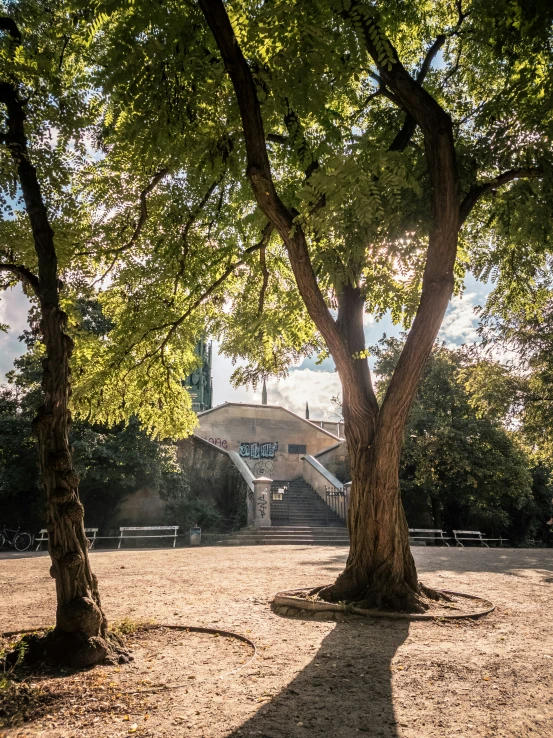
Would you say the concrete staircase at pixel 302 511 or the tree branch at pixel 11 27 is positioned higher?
the tree branch at pixel 11 27

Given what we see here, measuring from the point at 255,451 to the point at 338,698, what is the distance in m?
29.4

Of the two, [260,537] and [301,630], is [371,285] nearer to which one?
[301,630]

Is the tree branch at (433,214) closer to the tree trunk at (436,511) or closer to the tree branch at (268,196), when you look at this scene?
the tree branch at (268,196)

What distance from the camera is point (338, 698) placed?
3893 millimetres

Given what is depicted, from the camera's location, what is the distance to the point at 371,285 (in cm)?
768

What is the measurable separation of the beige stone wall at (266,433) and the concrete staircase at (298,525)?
2.89 meters

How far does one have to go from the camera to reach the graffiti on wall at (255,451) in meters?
33.1

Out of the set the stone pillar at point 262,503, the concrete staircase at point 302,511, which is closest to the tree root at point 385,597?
the stone pillar at point 262,503

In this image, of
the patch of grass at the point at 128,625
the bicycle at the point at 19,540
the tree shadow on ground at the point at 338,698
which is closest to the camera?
the tree shadow on ground at the point at 338,698

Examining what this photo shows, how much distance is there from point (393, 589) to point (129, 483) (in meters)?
16.8

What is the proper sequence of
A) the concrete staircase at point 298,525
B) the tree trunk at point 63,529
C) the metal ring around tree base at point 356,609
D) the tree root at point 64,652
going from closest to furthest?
the tree root at point 64,652
the tree trunk at point 63,529
the metal ring around tree base at point 356,609
the concrete staircase at point 298,525

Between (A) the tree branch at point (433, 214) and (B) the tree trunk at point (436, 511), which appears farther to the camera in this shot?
(B) the tree trunk at point (436, 511)

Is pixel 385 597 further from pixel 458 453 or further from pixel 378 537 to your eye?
pixel 458 453

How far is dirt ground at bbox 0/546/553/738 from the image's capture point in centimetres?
342
